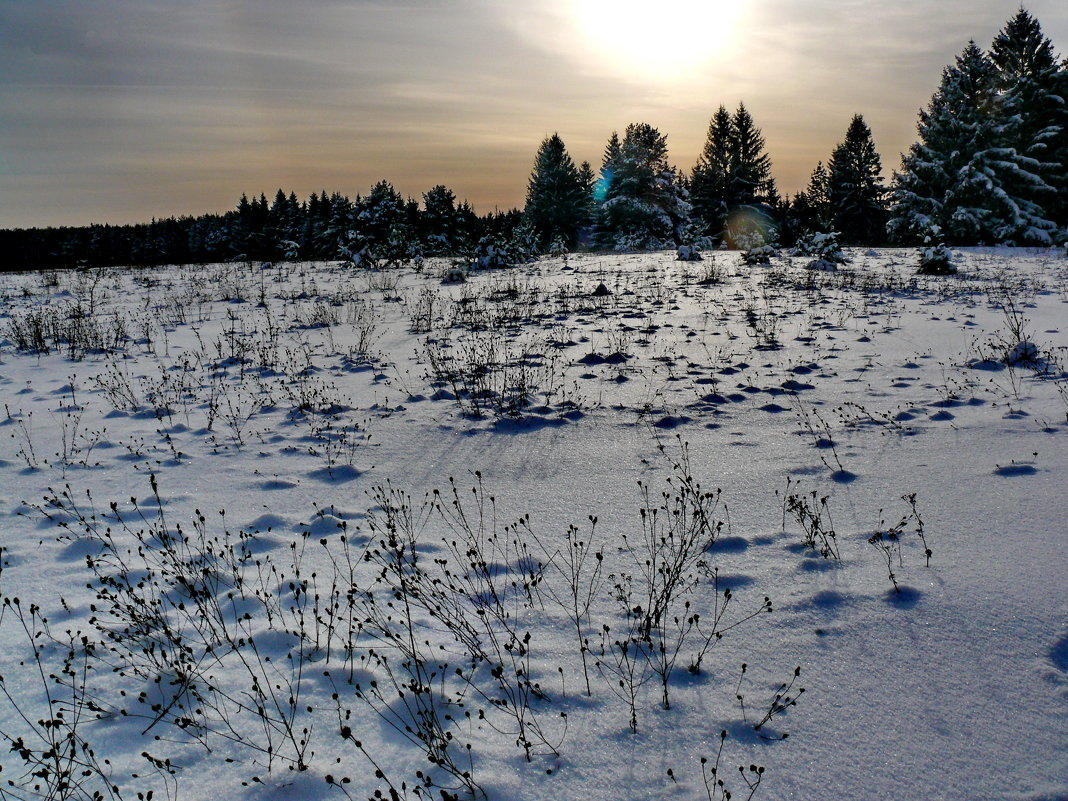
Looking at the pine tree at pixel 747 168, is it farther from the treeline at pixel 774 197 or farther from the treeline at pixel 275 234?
the treeline at pixel 275 234

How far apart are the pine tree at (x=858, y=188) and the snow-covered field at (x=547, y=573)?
37.2 m

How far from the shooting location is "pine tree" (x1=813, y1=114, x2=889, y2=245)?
4216 centimetres

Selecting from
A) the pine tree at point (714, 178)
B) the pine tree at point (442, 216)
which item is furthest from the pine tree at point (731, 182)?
the pine tree at point (442, 216)

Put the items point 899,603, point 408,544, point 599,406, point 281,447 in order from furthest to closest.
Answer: point 599,406, point 281,447, point 408,544, point 899,603

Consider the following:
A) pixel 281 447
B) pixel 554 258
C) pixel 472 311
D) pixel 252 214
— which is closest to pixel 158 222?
pixel 252 214

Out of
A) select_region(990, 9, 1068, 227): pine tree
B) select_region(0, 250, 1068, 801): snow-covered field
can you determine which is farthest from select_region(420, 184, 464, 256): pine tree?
select_region(0, 250, 1068, 801): snow-covered field

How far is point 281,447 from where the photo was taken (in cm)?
641

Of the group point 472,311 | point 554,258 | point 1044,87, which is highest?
point 1044,87

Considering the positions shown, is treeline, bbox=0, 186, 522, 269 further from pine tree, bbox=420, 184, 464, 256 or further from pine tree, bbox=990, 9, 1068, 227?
pine tree, bbox=990, 9, 1068, 227

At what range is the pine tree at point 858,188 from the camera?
42.2 meters

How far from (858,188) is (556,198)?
2076 cm

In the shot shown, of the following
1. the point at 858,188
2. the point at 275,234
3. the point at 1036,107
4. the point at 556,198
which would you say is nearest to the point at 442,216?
the point at 556,198

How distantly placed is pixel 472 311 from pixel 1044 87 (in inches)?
1290

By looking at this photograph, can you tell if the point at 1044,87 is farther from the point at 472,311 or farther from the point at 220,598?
the point at 220,598
